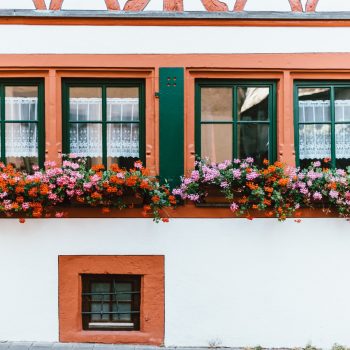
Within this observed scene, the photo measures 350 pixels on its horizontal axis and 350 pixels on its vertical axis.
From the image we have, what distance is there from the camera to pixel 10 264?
584cm

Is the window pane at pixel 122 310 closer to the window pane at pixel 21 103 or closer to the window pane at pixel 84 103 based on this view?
the window pane at pixel 84 103

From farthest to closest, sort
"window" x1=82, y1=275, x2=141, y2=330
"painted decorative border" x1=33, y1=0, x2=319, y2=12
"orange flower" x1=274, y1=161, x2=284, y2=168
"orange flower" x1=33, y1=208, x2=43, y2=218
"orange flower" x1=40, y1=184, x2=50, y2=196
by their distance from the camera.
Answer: "window" x1=82, y1=275, x2=141, y2=330, "painted decorative border" x1=33, y1=0, x2=319, y2=12, "orange flower" x1=274, y1=161, x2=284, y2=168, "orange flower" x1=33, y1=208, x2=43, y2=218, "orange flower" x1=40, y1=184, x2=50, y2=196

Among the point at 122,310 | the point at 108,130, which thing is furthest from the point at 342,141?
the point at 122,310

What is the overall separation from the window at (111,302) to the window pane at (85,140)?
1370mm

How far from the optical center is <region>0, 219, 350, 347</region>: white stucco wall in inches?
228

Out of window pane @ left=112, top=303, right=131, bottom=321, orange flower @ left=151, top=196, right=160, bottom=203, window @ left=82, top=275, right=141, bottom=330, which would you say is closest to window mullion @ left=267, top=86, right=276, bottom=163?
orange flower @ left=151, top=196, right=160, bottom=203

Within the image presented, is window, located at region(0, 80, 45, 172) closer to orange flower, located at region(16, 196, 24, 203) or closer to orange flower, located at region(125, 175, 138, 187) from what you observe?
orange flower, located at region(16, 196, 24, 203)

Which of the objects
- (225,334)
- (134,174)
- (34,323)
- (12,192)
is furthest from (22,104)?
(225,334)

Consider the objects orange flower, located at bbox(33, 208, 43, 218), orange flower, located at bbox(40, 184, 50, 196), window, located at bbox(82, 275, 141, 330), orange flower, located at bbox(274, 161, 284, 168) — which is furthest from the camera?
window, located at bbox(82, 275, 141, 330)

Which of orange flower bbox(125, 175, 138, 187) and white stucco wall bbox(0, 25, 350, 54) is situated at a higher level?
white stucco wall bbox(0, 25, 350, 54)

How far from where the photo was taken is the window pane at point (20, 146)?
19.6 ft

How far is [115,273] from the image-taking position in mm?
5848

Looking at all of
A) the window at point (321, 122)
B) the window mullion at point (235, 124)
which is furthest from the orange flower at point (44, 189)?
the window at point (321, 122)

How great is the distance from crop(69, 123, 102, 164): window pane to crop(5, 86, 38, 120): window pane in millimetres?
478
